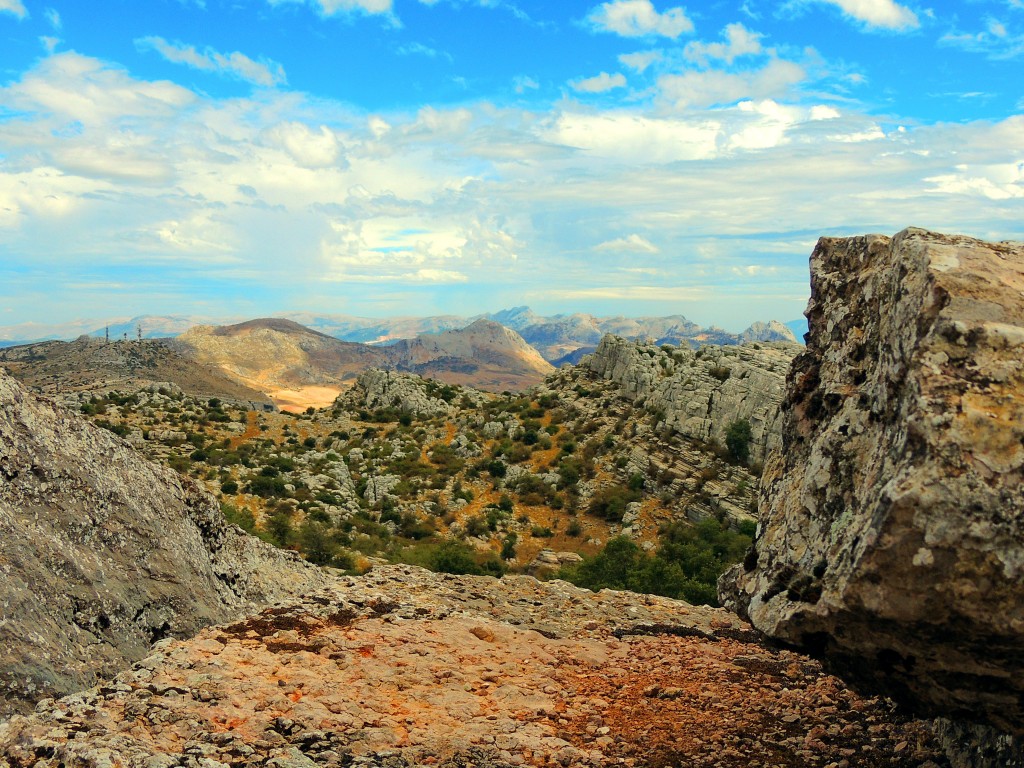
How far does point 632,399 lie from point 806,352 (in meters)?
38.0

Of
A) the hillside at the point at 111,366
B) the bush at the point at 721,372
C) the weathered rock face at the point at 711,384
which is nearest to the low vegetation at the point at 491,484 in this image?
the weathered rock face at the point at 711,384

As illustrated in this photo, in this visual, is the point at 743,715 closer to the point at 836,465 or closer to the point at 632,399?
A: the point at 836,465

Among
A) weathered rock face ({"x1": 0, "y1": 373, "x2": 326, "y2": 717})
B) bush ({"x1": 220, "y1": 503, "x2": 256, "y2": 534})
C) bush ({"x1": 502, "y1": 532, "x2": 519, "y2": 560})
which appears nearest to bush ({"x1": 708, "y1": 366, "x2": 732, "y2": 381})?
bush ({"x1": 502, "y1": 532, "x2": 519, "y2": 560})

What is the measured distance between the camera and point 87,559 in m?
9.02

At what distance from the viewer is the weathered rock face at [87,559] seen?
7.74m

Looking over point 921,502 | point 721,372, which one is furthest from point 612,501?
point 921,502

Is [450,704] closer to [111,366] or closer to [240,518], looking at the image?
[240,518]

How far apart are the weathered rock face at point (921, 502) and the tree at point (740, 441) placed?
1222 inches

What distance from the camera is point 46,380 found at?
103 m

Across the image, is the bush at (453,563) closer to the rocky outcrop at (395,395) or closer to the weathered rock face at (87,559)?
the weathered rock face at (87,559)

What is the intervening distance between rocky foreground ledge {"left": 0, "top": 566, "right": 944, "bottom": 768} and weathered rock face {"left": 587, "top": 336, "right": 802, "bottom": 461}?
84.4 feet

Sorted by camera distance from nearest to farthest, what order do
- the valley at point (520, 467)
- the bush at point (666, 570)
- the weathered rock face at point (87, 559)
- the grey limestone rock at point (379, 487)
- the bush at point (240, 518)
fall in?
the weathered rock face at point (87, 559) < the bush at point (666, 570) < the bush at point (240, 518) < the valley at point (520, 467) < the grey limestone rock at point (379, 487)

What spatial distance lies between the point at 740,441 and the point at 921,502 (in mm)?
33745

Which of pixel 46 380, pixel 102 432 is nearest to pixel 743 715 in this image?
pixel 102 432
